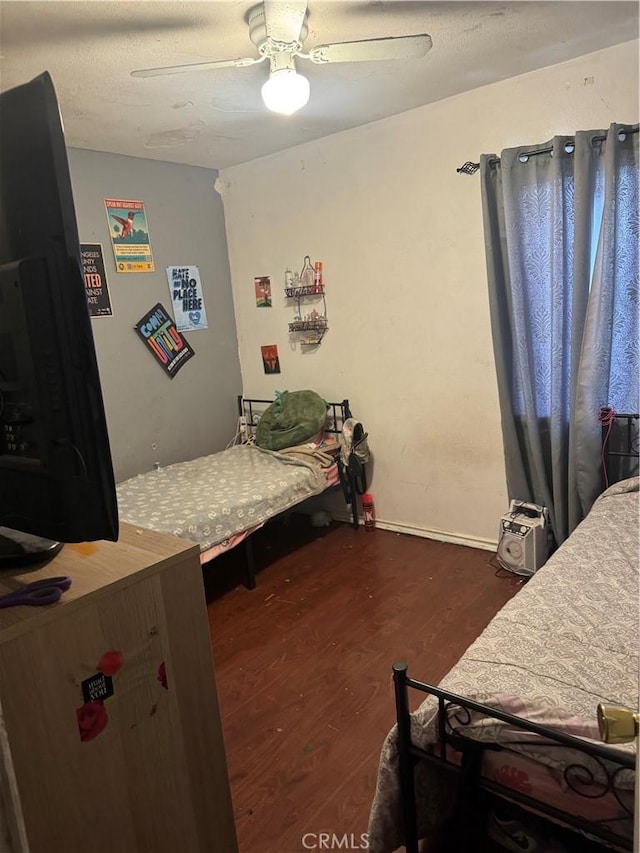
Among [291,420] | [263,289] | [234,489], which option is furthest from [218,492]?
[263,289]

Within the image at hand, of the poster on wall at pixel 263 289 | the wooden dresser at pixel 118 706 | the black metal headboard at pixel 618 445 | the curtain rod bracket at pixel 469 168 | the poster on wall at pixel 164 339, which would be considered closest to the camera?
the wooden dresser at pixel 118 706

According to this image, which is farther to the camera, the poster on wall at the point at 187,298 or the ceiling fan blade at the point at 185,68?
the poster on wall at the point at 187,298

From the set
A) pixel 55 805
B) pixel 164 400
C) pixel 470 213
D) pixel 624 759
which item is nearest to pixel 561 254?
pixel 470 213

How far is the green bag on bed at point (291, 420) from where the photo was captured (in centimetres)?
375

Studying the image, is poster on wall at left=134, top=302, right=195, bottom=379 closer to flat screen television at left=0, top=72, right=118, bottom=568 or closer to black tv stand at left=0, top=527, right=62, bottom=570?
black tv stand at left=0, top=527, right=62, bottom=570

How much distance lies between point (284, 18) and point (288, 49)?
5.9 inches

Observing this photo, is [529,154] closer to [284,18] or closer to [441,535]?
[284,18]

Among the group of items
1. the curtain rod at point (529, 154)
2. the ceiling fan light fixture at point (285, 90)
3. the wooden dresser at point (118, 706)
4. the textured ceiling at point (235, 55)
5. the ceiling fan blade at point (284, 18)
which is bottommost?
the wooden dresser at point (118, 706)

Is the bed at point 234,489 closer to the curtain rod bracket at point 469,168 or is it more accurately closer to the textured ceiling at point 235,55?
the curtain rod bracket at point 469,168

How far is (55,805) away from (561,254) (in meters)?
2.76

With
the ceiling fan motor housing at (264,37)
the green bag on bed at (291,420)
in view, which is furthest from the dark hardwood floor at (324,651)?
the ceiling fan motor housing at (264,37)

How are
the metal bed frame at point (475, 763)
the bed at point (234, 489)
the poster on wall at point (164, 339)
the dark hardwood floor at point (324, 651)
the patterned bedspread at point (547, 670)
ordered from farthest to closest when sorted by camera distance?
the poster on wall at point (164, 339)
the bed at point (234, 489)
the dark hardwood floor at point (324, 651)
the patterned bedspread at point (547, 670)
the metal bed frame at point (475, 763)

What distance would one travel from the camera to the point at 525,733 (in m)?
1.25

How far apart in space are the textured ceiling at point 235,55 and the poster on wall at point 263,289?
3.15ft
